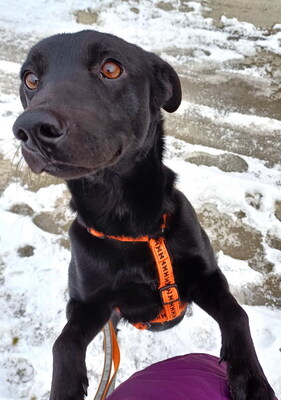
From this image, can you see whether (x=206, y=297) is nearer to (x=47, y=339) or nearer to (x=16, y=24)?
(x=47, y=339)

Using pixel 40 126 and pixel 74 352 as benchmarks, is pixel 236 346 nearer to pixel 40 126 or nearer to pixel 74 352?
pixel 74 352

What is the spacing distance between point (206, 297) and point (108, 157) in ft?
2.63

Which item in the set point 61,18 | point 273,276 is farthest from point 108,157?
point 61,18

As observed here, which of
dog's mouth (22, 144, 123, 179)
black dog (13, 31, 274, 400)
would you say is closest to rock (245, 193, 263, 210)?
black dog (13, 31, 274, 400)

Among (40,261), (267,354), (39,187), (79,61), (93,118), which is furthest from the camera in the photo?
(39,187)

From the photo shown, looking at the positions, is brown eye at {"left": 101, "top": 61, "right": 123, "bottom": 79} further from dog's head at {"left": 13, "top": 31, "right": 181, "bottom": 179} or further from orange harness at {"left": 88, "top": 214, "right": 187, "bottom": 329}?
orange harness at {"left": 88, "top": 214, "right": 187, "bottom": 329}

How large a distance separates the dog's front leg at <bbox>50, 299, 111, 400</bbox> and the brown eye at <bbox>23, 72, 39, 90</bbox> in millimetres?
974

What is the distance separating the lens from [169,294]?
1.67 m

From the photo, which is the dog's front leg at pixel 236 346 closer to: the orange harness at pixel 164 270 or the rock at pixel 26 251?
the orange harness at pixel 164 270

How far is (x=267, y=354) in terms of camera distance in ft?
6.96

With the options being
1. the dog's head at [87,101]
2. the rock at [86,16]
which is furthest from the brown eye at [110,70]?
the rock at [86,16]

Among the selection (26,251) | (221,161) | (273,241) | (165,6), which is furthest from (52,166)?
(165,6)

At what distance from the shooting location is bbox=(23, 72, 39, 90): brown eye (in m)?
1.48

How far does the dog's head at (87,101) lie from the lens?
109 cm
